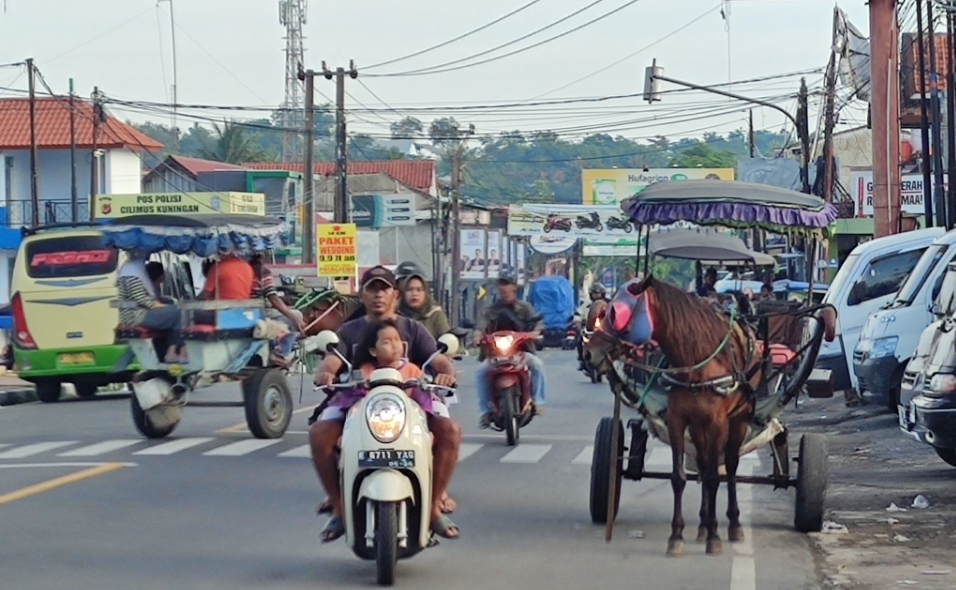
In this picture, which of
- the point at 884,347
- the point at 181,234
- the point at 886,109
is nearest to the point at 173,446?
the point at 181,234

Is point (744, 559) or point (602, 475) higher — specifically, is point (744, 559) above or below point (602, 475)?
below

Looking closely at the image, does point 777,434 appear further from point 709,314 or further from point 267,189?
point 267,189

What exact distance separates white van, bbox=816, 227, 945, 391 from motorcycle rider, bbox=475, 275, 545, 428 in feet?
21.0

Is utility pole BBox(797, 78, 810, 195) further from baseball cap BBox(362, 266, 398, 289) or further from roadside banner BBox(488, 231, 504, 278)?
roadside banner BBox(488, 231, 504, 278)

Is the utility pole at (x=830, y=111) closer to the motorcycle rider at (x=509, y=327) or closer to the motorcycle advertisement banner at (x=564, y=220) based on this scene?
the motorcycle rider at (x=509, y=327)

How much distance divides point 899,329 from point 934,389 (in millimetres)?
5993

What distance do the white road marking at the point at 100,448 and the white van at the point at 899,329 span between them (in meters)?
8.26

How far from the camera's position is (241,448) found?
1517cm

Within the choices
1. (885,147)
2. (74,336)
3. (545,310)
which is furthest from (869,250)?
(545,310)

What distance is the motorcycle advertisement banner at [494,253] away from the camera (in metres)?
75.8

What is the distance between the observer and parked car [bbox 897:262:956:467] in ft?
36.9

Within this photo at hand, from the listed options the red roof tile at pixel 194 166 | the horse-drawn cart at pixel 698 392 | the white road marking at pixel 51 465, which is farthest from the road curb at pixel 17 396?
the red roof tile at pixel 194 166

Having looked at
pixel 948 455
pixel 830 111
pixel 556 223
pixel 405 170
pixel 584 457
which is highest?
pixel 405 170

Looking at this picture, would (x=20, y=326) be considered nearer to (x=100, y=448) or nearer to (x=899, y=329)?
(x=100, y=448)
